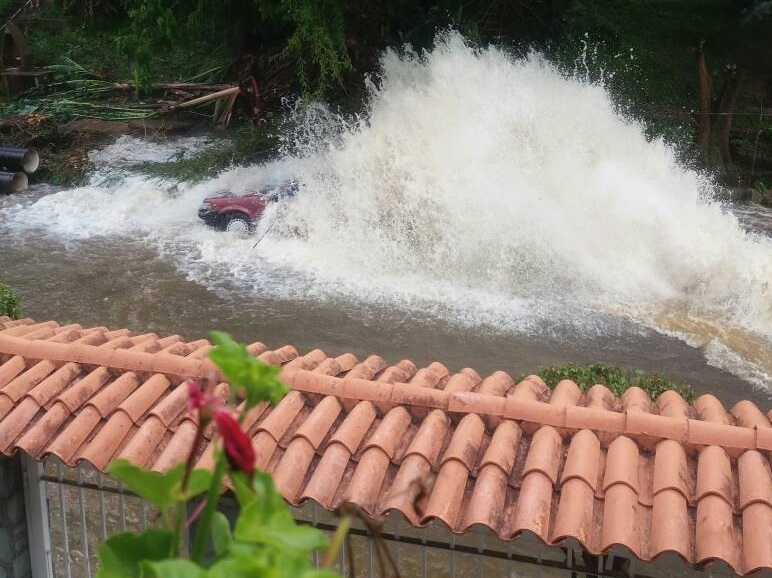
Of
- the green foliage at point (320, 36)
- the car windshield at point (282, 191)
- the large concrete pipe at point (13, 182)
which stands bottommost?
the large concrete pipe at point (13, 182)

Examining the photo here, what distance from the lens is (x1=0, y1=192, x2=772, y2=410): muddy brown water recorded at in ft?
29.0

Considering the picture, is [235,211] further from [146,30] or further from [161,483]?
[161,483]

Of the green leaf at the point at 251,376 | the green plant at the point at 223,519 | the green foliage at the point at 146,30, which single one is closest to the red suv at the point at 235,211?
the green foliage at the point at 146,30

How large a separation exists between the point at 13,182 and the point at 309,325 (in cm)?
861

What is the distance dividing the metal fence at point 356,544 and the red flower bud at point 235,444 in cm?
112

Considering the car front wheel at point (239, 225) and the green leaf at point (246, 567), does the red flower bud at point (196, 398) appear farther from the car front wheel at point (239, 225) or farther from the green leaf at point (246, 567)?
the car front wheel at point (239, 225)

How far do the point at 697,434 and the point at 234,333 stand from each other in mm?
7067

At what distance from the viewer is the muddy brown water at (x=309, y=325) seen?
884 cm

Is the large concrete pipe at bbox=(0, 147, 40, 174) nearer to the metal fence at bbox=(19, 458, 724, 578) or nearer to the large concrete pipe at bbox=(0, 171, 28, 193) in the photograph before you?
the large concrete pipe at bbox=(0, 171, 28, 193)

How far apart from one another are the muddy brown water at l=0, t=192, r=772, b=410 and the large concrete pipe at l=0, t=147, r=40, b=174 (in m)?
4.48

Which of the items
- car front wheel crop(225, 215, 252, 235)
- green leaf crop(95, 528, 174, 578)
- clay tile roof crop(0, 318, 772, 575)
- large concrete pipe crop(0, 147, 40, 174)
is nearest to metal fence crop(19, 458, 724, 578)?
clay tile roof crop(0, 318, 772, 575)

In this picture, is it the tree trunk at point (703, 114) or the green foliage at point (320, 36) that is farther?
the tree trunk at point (703, 114)

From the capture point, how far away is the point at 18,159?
1534cm

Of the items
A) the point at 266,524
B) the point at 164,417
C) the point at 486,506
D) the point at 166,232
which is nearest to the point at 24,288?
the point at 166,232
